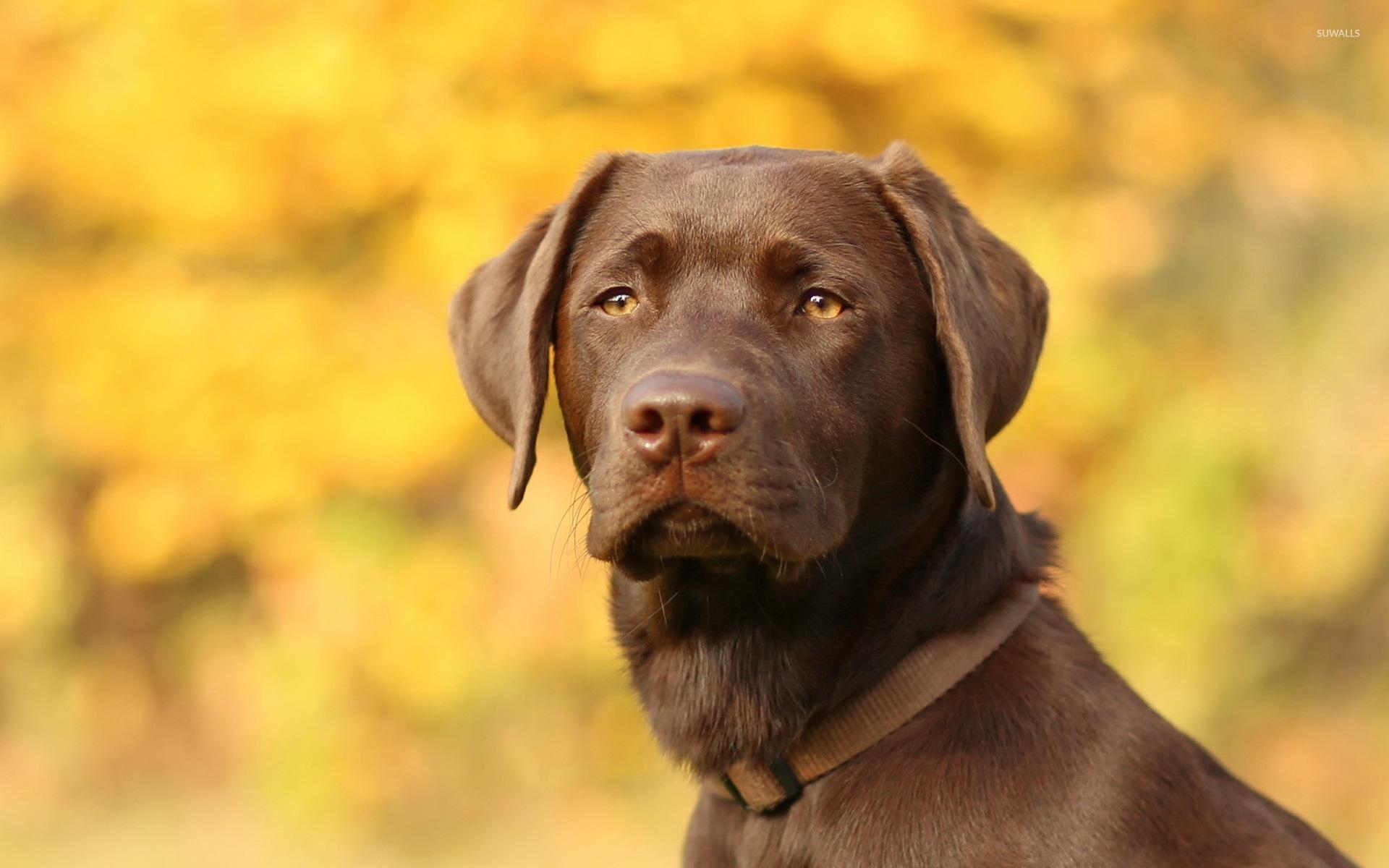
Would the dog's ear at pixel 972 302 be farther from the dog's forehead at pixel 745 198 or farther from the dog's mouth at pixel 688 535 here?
the dog's mouth at pixel 688 535

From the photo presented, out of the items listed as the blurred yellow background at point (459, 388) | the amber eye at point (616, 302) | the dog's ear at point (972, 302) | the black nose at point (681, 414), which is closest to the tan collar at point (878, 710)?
the dog's ear at point (972, 302)

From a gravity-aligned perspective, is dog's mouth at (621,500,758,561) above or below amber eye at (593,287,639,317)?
below

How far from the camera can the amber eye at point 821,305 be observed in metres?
3.14

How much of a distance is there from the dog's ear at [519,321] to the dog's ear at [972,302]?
0.67 meters

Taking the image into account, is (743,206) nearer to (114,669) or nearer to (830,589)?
(830,589)

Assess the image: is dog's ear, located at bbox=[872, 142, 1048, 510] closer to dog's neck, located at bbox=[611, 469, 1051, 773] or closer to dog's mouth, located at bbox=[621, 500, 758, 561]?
dog's neck, located at bbox=[611, 469, 1051, 773]

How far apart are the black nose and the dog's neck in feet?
1.24

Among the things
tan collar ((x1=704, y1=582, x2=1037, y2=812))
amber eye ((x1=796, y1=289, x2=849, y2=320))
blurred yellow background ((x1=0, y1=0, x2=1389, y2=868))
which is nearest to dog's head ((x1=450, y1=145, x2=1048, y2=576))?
amber eye ((x1=796, y1=289, x2=849, y2=320))

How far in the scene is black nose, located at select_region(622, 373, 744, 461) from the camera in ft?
9.05

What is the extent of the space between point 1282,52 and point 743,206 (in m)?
4.95

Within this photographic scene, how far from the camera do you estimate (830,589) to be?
124 inches

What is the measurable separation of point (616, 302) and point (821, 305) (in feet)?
1.41

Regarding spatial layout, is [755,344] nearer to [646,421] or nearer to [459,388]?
[646,421]

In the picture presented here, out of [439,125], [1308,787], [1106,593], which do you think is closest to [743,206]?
[439,125]
